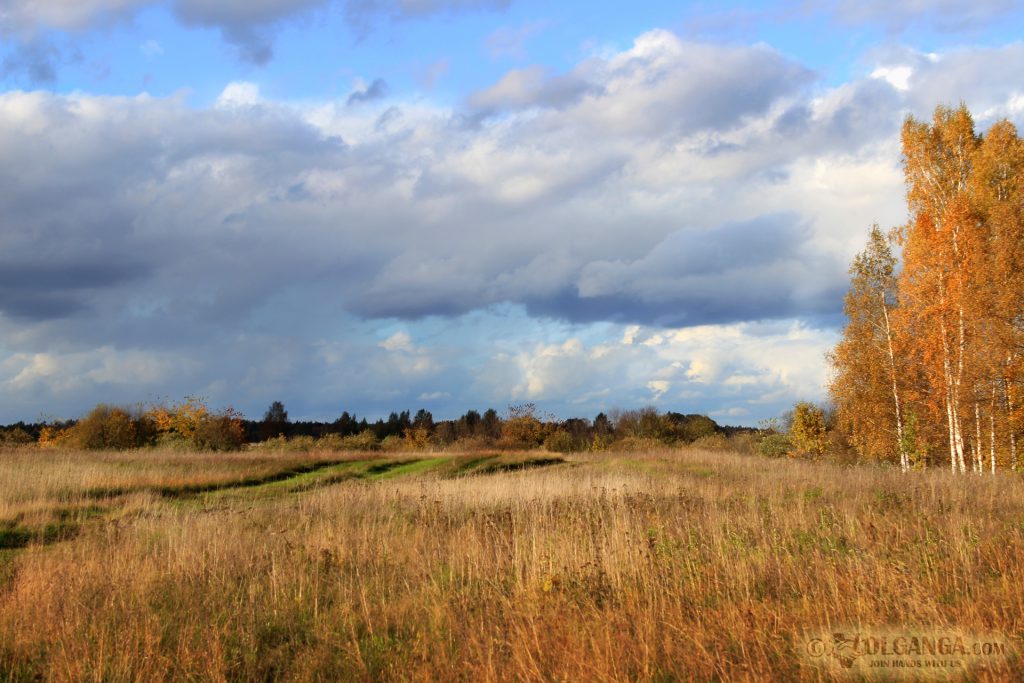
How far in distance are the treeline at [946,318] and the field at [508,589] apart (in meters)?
10.5

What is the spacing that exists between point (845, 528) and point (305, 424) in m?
108

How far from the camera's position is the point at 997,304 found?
23016 millimetres

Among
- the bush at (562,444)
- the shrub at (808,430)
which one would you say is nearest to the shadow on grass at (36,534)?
the shrub at (808,430)

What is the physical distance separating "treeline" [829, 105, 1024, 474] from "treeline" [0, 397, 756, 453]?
19.9m

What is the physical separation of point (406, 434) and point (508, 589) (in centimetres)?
5961

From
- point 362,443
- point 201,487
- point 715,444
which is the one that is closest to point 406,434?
point 362,443

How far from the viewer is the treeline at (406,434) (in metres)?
49.7

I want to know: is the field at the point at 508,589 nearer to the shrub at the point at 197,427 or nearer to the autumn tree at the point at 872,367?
the autumn tree at the point at 872,367

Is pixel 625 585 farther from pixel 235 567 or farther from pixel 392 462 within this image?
pixel 392 462

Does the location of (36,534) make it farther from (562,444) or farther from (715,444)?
(715,444)

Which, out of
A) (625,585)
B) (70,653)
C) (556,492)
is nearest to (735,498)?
(556,492)

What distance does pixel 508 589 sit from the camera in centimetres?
850

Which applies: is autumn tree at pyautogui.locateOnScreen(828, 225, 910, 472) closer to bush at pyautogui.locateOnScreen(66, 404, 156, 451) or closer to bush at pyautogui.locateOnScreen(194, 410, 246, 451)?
bush at pyautogui.locateOnScreen(194, 410, 246, 451)

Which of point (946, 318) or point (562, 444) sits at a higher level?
point (946, 318)
